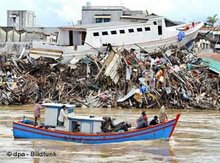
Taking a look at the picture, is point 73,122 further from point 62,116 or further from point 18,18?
point 18,18

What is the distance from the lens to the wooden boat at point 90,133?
23.0 m

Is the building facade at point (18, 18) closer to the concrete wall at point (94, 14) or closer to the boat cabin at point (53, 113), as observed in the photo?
the concrete wall at point (94, 14)

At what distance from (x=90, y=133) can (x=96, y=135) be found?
16.0 inches

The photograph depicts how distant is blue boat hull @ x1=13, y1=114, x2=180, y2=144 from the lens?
2302 cm

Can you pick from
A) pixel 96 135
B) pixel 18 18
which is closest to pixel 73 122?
pixel 96 135

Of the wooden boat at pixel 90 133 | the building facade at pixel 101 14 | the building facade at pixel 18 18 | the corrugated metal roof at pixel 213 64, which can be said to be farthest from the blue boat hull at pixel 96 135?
the building facade at pixel 18 18

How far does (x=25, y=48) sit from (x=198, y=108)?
18168 mm

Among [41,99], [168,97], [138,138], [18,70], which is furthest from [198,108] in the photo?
[138,138]

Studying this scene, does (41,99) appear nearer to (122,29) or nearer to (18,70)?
(18,70)

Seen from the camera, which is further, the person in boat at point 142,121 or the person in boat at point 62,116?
the person in boat at point 142,121

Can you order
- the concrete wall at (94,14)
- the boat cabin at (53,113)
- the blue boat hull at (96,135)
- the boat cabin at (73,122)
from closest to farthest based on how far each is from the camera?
the blue boat hull at (96,135)
the boat cabin at (73,122)
the boat cabin at (53,113)
the concrete wall at (94,14)

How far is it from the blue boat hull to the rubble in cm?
1987

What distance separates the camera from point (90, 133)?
76.3ft

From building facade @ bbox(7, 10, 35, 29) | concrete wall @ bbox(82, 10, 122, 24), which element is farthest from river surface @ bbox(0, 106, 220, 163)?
building facade @ bbox(7, 10, 35, 29)
